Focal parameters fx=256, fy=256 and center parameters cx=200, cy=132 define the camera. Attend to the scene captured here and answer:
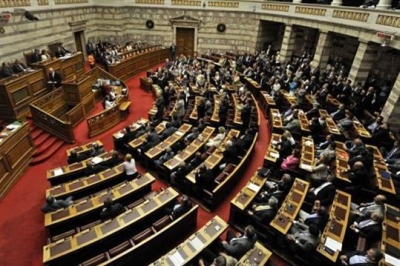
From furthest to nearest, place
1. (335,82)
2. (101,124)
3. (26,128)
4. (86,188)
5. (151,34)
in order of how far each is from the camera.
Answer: (151,34), (335,82), (101,124), (26,128), (86,188)

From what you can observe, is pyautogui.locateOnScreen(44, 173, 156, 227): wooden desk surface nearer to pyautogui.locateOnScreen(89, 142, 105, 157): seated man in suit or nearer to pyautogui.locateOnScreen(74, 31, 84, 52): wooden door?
pyautogui.locateOnScreen(89, 142, 105, 157): seated man in suit

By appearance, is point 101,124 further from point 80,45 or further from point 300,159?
point 80,45

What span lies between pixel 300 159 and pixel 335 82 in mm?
6831

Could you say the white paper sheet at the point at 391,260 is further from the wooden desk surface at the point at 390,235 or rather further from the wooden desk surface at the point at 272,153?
the wooden desk surface at the point at 272,153

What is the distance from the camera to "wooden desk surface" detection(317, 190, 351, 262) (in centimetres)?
494

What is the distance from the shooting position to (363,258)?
4641mm

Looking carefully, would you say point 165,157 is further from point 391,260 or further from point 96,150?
point 391,260

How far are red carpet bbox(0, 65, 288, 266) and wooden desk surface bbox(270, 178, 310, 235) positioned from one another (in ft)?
2.68

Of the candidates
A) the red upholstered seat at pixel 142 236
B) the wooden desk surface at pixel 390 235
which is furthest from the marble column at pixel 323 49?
the red upholstered seat at pixel 142 236

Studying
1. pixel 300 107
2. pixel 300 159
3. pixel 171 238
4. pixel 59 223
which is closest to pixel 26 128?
pixel 59 223

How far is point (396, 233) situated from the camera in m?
5.31

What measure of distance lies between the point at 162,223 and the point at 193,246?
0.97 m

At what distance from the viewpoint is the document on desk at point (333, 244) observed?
4949 mm

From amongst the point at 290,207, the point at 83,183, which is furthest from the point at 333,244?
the point at 83,183
